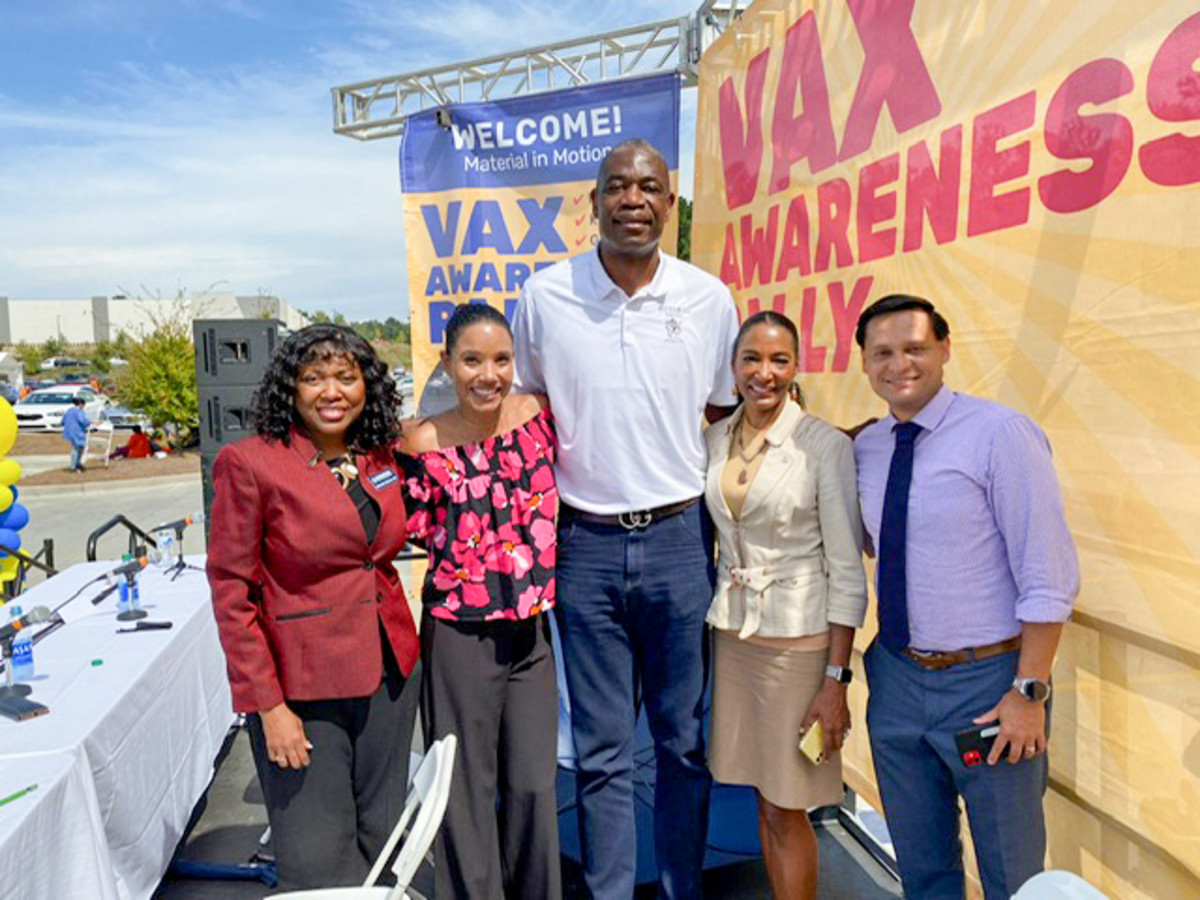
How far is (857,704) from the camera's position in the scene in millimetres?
2674

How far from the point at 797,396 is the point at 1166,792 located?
1112mm

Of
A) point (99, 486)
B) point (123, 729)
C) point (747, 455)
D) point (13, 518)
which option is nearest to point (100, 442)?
point (99, 486)

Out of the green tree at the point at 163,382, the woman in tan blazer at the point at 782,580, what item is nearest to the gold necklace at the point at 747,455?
the woman in tan blazer at the point at 782,580

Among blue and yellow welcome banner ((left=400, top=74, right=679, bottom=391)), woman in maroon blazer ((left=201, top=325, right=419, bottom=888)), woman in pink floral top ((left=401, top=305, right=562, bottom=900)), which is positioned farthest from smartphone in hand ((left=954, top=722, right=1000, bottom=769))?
blue and yellow welcome banner ((left=400, top=74, right=679, bottom=391))

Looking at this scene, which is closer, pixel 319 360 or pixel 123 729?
pixel 319 360

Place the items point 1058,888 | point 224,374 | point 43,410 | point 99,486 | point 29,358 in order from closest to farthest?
point 1058,888, point 224,374, point 99,486, point 43,410, point 29,358

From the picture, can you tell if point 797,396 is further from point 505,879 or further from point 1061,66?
point 505,879

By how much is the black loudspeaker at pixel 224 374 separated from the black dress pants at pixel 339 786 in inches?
178

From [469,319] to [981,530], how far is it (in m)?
1.19

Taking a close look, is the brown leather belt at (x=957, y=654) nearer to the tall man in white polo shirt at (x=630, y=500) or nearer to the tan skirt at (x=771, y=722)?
the tan skirt at (x=771, y=722)

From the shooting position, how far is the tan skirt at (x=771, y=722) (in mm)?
1922

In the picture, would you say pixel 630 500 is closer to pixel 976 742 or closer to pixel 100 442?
pixel 976 742

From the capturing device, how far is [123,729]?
239cm

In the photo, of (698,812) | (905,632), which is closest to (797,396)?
(905,632)
